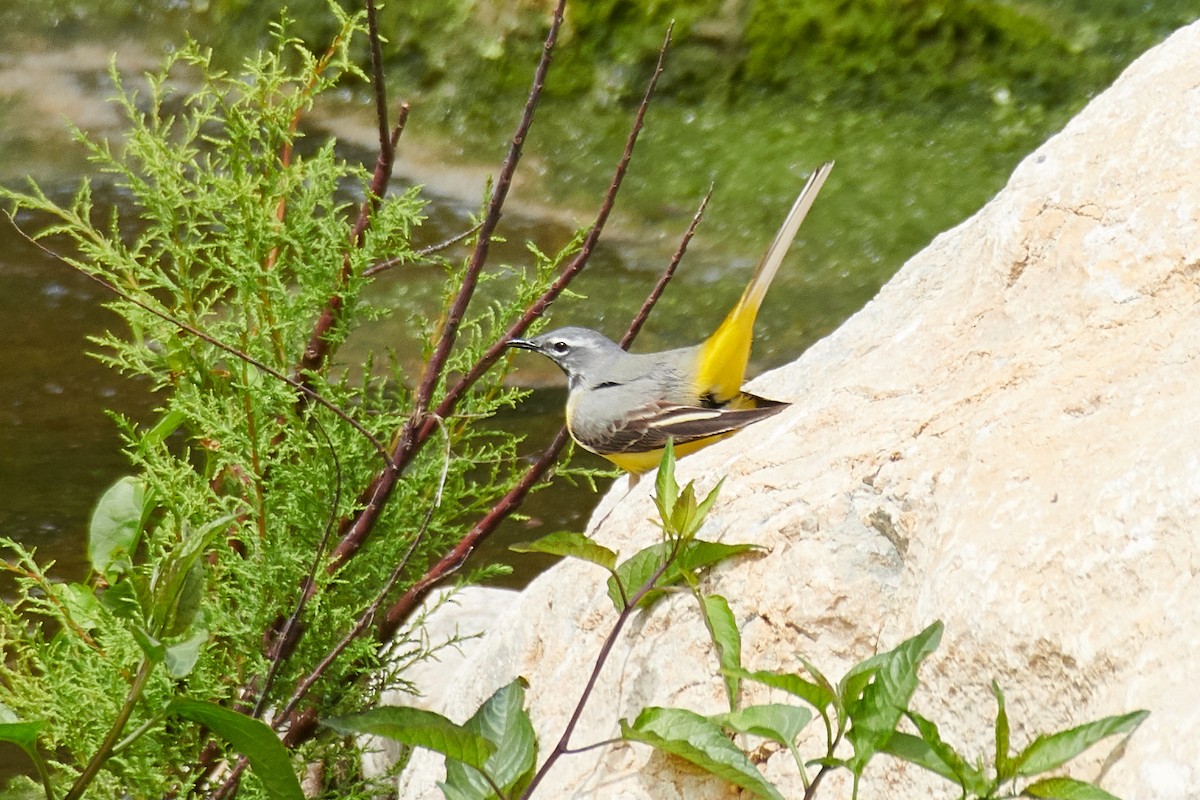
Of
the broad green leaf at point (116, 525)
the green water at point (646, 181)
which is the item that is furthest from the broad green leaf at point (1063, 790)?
the green water at point (646, 181)

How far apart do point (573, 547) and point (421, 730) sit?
0.48 m

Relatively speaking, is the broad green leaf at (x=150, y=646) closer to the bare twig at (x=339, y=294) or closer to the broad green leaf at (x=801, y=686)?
the broad green leaf at (x=801, y=686)

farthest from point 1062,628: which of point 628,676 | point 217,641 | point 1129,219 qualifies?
point 217,641

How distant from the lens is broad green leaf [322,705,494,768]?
6.48 feet

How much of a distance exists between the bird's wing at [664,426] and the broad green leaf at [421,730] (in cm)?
197

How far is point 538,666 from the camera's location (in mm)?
2777

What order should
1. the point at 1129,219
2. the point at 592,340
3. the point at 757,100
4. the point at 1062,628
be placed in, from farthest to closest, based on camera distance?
1. the point at 757,100
2. the point at 592,340
3. the point at 1129,219
4. the point at 1062,628

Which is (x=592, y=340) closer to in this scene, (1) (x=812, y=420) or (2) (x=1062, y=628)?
(1) (x=812, y=420)

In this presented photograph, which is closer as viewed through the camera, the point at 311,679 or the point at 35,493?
the point at 311,679

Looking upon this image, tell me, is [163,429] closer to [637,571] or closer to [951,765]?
[637,571]

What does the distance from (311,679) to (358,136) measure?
413 inches

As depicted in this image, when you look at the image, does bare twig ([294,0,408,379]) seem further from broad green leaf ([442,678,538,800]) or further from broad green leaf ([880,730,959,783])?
broad green leaf ([880,730,959,783])

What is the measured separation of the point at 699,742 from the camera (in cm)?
195

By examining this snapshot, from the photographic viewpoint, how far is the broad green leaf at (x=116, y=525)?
8.67 feet
